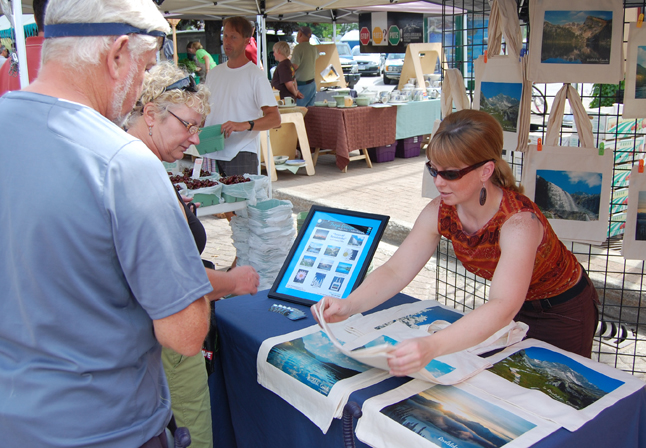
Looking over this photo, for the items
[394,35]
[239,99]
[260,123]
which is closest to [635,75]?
[260,123]

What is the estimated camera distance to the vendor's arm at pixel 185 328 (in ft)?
3.59

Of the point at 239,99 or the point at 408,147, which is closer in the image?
the point at 239,99

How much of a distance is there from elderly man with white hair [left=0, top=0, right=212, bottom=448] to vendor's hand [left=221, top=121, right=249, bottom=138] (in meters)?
3.27

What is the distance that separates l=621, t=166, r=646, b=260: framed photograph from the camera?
7.55 ft

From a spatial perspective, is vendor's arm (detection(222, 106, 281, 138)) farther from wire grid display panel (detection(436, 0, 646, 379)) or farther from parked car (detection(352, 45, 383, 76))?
parked car (detection(352, 45, 383, 76))

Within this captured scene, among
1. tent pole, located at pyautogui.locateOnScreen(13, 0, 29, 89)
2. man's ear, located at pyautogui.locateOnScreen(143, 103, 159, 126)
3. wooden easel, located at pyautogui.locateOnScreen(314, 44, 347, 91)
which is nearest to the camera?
man's ear, located at pyautogui.locateOnScreen(143, 103, 159, 126)

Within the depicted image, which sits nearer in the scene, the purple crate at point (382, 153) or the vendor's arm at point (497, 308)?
the vendor's arm at point (497, 308)

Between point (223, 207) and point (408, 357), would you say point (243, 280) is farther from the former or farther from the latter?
point (223, 207)

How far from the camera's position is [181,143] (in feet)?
7.09

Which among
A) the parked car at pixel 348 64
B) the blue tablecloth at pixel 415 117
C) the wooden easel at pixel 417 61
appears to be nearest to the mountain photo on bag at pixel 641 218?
the blue tablecloth at pixel 415 117

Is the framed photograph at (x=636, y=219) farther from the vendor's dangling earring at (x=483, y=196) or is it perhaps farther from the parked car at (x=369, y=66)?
the parked car at (x=369, y=66)

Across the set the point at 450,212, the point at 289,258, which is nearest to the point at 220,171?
the point at 289,258

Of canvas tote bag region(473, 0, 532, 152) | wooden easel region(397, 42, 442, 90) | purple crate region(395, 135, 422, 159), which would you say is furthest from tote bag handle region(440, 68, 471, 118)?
wooden easel region(397, 42, 442, 90)

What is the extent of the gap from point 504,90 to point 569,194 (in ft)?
1.84
